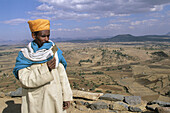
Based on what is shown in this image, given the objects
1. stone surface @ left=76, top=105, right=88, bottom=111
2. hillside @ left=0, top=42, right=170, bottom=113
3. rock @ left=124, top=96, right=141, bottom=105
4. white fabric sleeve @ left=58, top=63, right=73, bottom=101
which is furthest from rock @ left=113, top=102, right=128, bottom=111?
hillside @ left=0, top=42, right=170, bottom=113

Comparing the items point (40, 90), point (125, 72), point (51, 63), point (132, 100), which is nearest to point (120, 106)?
point (132, 100)

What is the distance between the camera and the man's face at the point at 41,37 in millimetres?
1974

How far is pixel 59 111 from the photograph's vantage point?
79.2 inches

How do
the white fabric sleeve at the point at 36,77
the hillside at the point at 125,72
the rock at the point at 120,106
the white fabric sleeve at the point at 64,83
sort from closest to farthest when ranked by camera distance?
the white fabric sleeve at the point at 36,77 → the white fabric sleeve at the point at 64,83 → the rock at the point at 120,106 → the hillside at the point at 125,72

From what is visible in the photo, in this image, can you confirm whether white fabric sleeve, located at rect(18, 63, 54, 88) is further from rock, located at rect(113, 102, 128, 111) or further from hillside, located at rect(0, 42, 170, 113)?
hillside, located at rect(0, 42, 170, 113)

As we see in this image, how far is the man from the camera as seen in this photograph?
1.78 m

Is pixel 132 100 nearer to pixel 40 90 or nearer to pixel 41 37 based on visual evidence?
pixel 40 90

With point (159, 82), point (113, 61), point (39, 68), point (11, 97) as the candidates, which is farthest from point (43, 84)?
point (113, 61)

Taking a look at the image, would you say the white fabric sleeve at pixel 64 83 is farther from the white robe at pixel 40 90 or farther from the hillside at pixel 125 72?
the hillside at pixel 125 72

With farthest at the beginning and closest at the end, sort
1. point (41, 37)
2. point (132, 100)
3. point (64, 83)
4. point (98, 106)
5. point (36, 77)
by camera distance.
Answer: point (132, 100) < point (98, 106) < point (64, 83) < point (41, 37) < point (36, 77)

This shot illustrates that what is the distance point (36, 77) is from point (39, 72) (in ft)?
0.22

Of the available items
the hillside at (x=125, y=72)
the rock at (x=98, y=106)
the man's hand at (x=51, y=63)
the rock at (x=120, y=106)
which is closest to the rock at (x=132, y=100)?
the rock at (x=120, y=106)

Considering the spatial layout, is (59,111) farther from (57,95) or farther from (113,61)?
(113,61)

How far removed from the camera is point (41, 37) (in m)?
1.99
